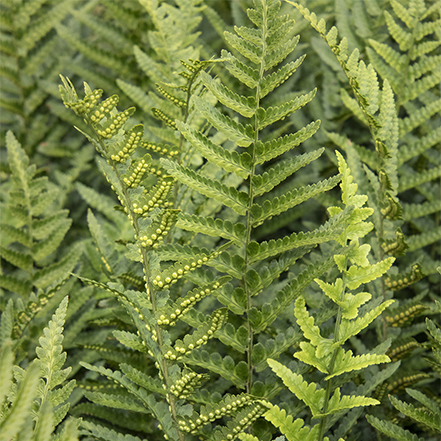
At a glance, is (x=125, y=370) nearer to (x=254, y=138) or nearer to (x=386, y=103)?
(x=254, y=138)

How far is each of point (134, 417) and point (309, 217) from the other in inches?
21.2

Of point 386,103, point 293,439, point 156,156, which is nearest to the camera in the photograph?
point 293,439

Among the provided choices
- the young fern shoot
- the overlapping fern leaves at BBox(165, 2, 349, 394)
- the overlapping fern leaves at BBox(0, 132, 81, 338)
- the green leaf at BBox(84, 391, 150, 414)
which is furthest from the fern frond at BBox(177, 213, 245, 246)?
the overlapping fern leaves at BBox(0, 132, 81, 338)

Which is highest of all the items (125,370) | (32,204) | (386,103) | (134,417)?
(386,103)

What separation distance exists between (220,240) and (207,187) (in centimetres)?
41

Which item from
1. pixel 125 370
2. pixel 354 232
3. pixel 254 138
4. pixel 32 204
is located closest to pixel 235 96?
pixel 254 138

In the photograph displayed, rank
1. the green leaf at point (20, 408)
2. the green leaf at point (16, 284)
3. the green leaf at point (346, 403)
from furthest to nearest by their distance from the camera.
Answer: the green leaf at point (16, 284) → the green leaf at point (346, 403) → the green leaf at point (20, 408)

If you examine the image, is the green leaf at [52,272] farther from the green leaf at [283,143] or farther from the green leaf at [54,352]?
the green leaf at [283,143]

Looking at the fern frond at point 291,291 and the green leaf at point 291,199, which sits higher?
the green leaf at point 291,199

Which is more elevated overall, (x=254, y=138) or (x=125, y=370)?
(x=254, y=138)

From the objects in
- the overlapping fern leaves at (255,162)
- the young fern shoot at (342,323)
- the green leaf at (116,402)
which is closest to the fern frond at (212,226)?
the overlapping fern leaves at (255,162)

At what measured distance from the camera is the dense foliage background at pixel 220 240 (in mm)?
478

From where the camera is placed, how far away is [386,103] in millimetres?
645

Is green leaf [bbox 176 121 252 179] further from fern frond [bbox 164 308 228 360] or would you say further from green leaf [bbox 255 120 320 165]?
fern frond [bbox 164 308 228 360]
